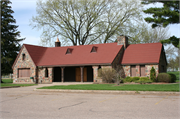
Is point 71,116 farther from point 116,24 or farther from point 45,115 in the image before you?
point 116,24

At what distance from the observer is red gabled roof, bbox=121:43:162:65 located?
93.2 ft

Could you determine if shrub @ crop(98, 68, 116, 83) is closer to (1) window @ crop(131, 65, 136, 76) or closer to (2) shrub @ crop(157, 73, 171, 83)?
(1) window @ crop(131, 65, 136, 76)

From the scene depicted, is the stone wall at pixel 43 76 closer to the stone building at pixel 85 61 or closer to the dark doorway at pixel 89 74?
the stone building at pixel 85 61

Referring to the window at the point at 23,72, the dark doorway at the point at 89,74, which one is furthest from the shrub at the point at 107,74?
the window at the point at 23,72

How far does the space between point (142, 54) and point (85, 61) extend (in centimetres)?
843

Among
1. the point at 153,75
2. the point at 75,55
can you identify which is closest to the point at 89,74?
the point at 75,55

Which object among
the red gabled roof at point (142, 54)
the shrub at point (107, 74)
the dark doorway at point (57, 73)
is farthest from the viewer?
the dark doorway at point (57, 73)

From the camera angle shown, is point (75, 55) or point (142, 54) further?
point (75, 55)

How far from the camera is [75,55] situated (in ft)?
108

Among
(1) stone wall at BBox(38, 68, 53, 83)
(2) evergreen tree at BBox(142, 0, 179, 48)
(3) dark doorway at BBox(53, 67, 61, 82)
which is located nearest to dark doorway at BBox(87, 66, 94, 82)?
(3) dark doorway at BBox(53, 67, 61, 82)

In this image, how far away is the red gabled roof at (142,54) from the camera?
28422 mm

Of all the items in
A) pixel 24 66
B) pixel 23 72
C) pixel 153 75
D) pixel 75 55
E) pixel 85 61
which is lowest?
pixel 153 75

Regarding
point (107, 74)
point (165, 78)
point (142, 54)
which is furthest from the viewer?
point (142, 54)

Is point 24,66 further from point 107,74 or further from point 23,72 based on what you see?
point 107,74
